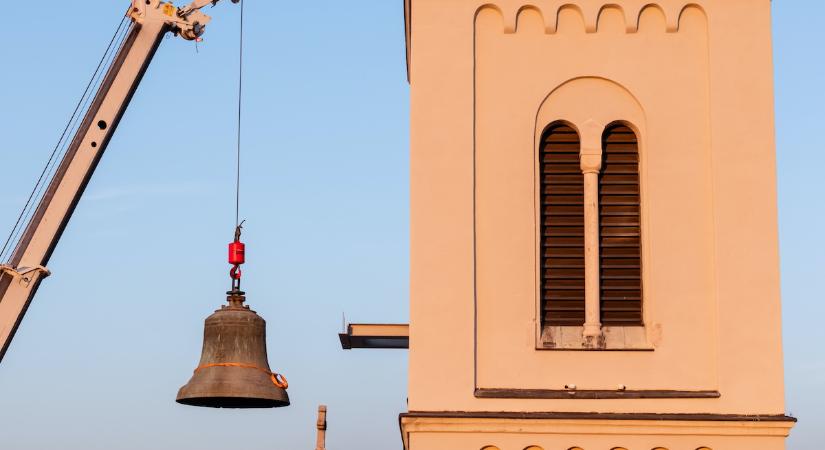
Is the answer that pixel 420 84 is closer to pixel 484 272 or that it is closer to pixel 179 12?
pixel 484 272

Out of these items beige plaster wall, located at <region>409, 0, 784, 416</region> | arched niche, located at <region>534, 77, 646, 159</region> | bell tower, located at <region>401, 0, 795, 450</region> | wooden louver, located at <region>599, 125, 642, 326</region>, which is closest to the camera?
bell tower, located at <region>401, 0, 795, 450</region>

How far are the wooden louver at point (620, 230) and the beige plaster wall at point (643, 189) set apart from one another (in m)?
0.23

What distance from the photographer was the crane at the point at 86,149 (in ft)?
73.8

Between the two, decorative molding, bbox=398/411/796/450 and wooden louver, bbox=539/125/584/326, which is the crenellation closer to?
wooden louver, bbox=539/125/584/326

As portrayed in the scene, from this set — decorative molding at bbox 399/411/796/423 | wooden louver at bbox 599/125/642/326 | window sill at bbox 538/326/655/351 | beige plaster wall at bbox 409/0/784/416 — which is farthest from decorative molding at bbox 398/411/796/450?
wooden louver at bbox 599/125/642/326

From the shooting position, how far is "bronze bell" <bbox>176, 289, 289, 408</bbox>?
18.6 metres

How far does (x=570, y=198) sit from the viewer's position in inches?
823

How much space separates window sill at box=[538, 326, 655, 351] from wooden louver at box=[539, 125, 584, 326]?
147 mm

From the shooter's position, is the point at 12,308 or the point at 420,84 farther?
the point at 12,308

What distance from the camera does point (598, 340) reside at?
20266 mm

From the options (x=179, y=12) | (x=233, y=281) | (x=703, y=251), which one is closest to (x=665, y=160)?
(x=703, y=251)

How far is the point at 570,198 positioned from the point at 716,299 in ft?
7.58

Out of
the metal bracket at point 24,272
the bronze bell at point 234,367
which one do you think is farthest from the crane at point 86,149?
the bronze bell at point 234,367

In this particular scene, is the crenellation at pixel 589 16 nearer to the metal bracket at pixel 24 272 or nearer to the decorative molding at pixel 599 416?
the decorative molding at pixel 599 416
